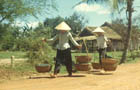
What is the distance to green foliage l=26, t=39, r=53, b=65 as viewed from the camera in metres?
13.2

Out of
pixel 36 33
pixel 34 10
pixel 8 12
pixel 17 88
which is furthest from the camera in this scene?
pixel 36 33

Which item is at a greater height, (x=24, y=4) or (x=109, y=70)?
(x=24, y=4)

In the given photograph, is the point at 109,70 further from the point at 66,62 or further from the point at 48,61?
the point at 48,61

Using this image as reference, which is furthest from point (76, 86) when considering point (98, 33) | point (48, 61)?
point (48, 61)

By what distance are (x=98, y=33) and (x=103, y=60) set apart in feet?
4.40

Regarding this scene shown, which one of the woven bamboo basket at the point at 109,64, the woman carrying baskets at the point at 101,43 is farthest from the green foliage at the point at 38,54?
the woven bamboo basket at the point at 109,64

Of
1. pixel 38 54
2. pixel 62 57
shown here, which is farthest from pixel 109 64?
pixel 38 54

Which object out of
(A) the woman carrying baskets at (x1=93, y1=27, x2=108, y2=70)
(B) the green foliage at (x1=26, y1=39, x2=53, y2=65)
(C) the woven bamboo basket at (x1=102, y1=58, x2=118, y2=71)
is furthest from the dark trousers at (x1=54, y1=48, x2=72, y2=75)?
(B) the green foliage at (x1=26, y1=39, x2=53, y2=65)

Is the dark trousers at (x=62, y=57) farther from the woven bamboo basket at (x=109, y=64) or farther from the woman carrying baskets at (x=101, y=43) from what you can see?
the woman carrying baskets at (x=101, y=43)

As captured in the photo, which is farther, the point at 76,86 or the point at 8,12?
the point at 8,12

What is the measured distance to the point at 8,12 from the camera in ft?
32.3

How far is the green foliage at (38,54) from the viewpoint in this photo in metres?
13.2

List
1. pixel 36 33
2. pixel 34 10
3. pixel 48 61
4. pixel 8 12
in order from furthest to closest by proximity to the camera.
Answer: pixel 36 33, pixel 48 61, pixel 34 10, pixel 8 12

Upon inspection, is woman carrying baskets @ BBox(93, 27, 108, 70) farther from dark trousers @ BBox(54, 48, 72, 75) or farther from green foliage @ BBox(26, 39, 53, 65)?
green foliage @ BBox(26, 39, 53, 65)
